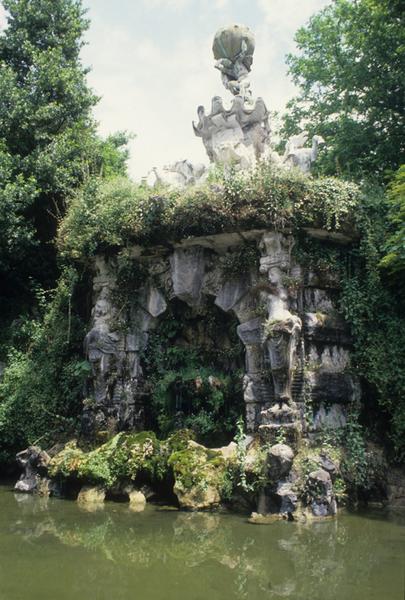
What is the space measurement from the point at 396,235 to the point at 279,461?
12.2ft

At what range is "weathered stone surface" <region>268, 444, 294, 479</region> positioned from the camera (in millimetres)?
7707

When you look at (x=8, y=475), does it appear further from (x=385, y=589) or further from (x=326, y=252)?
(x=385, y=589)

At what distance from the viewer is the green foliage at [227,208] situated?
9.27m

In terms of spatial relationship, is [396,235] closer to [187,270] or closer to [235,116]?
[187,270]

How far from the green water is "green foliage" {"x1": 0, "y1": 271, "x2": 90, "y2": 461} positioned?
3690 millimetres

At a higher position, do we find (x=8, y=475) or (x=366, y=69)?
(x=366, y=69)

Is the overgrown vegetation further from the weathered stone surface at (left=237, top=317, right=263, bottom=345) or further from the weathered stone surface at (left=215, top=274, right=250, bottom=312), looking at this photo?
the weathered stone surface at (left=237, top=317, right=263, bottom=345)

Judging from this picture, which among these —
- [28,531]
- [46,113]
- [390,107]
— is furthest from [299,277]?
[46,113]

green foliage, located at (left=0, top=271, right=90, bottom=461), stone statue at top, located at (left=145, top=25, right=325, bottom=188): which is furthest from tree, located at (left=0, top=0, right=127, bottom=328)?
stone statue at top, located at (left=145, top=25, right=325, bottom=188)

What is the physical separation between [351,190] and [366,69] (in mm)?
6527

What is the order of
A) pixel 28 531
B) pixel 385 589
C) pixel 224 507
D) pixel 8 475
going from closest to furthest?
pixel 385 589, pixel 28 531, pixel 224 507, pixel 8 475

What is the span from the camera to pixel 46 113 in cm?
1388

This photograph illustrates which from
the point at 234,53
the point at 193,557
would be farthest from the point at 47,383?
the point at 234,53

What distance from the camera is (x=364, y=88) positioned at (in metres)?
15.4
